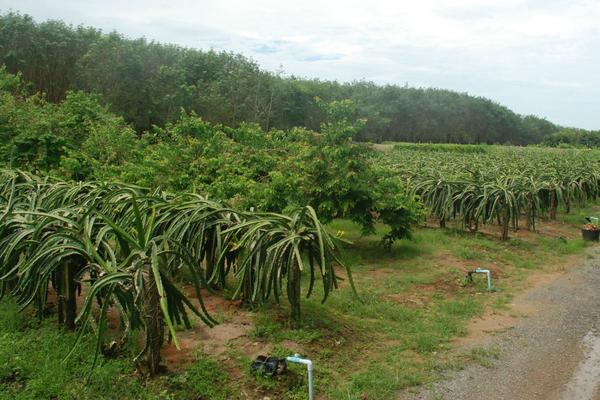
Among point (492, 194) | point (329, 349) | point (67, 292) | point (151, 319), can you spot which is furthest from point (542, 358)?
point (492, 194)

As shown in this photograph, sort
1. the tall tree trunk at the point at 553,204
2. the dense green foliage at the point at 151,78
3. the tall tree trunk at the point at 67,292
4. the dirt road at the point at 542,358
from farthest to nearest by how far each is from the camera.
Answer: the dense green foliage at the point at 151,78
the tall tree trunk at the point at 553,204
the tall tree trunk at the point at 67,292
the dirt road at the point at 542,358

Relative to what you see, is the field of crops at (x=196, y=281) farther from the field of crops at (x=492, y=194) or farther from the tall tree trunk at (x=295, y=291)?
the field of crops at (x=492, y=194)

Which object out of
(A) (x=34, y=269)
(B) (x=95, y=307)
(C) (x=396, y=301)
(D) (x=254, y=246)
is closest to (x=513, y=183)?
(C) (x=396, y=301)

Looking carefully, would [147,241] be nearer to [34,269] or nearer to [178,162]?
[34,269]

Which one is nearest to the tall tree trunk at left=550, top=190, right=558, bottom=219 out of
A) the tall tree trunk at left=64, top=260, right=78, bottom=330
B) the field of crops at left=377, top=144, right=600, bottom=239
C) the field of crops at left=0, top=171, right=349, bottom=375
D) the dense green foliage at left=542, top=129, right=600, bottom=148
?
the field of crops at left=377, top=144, right=600, bottom=239

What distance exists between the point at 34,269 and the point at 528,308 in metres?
5.46

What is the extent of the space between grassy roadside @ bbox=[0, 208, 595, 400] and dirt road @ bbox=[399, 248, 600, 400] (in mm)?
227

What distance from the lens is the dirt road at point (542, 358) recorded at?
420 centimetres

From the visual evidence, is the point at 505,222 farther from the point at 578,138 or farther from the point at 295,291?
the point at 578,138

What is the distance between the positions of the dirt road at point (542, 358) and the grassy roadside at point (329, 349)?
0.74 ft

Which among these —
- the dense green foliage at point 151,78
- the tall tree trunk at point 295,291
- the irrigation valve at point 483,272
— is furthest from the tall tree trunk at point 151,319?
the dense green foliage at point 151,78

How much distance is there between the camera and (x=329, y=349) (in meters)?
4.68

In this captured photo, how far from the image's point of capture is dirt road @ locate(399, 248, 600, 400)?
420 centimetres

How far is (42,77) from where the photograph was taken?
2464 cm
